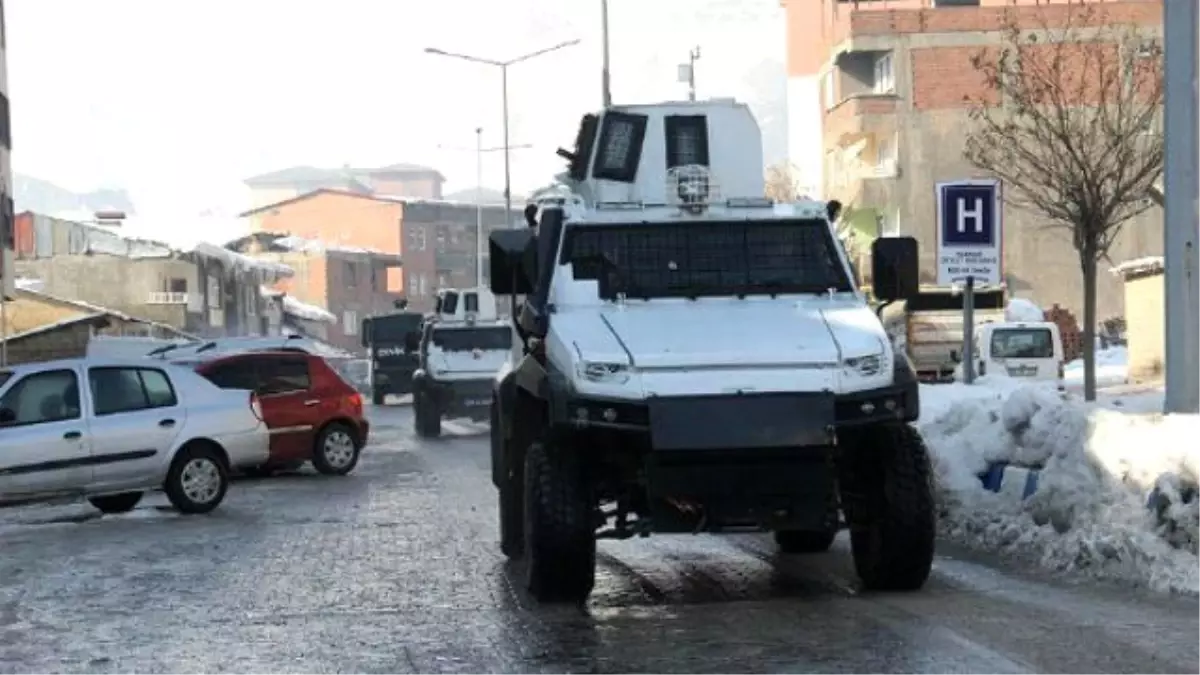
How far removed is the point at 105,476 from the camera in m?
16.8

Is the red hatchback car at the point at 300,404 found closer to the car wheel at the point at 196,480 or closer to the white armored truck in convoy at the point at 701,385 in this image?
the car wheel at the point at 196,480

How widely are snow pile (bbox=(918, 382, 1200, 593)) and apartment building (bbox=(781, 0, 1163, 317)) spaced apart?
43.4m

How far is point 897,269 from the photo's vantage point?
427 inches

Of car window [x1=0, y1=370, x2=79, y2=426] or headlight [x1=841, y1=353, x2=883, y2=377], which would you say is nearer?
headlight [x1=841, y1=353, x2=883, y2=377]

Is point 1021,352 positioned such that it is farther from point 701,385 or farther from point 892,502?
point 701,385

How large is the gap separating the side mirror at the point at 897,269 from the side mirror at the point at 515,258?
2145 mm

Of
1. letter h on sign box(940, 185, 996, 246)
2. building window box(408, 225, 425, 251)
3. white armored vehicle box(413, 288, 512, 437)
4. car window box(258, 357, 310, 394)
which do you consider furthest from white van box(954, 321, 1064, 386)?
building window box(408, 225, 425, 251)

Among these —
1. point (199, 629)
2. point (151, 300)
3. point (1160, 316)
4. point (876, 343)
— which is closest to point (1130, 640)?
point (876, 343)

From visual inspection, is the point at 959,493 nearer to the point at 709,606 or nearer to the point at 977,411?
the point at 977,411

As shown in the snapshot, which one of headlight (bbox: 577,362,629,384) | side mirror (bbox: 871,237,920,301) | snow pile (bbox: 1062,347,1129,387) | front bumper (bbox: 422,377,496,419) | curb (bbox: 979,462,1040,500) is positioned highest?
side mirror (bbox: 871,237,920,301)

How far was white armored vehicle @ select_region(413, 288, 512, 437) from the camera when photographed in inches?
1309

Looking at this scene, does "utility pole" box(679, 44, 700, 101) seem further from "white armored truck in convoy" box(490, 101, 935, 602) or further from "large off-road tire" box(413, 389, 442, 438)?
"white armored truck in convoy" box(490, 101, 935, 602)

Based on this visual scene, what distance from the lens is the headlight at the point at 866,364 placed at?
9.39 meters

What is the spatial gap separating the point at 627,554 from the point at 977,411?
3.80 metres
